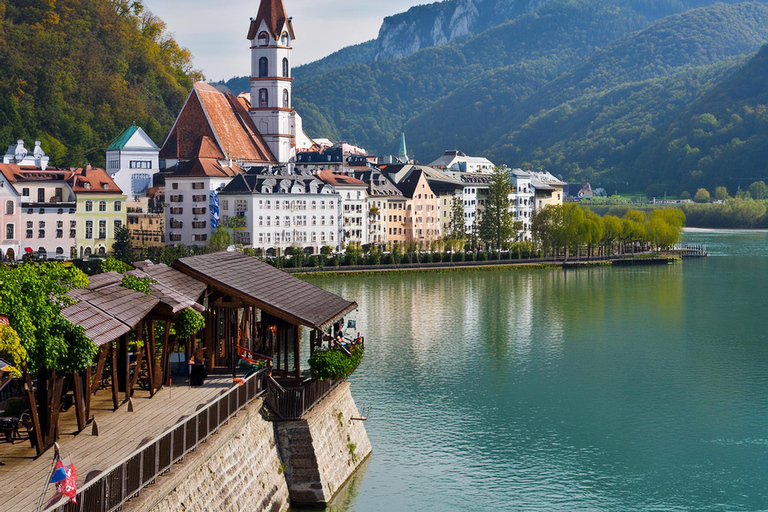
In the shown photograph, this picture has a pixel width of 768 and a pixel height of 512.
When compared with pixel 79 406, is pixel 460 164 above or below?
above

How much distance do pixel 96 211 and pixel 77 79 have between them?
38315 millimetres

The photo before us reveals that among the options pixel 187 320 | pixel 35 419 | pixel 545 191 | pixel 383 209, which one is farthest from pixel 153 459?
pixel 545 191

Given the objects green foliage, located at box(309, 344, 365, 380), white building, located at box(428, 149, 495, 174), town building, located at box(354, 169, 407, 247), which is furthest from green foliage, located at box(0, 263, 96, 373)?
white building, located at box(428, 149, 495, 174)

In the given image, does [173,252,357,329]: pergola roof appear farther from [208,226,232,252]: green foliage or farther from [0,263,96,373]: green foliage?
[208,226,232,252]: green foliage

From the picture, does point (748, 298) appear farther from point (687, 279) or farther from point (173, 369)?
point (173, 369)

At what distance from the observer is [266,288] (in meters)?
22.8

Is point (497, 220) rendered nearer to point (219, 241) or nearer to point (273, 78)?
point (273, 78)

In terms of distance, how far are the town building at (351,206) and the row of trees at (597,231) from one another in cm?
1777

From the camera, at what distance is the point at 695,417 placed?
32719mm

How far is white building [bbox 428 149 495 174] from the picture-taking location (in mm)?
147125

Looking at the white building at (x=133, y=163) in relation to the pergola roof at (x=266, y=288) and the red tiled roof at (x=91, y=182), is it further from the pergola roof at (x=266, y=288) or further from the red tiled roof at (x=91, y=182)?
the pergola roof at (x=266, y=288)

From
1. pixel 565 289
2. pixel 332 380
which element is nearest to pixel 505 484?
pixel 332 380

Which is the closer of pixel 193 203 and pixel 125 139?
pixel 193 203

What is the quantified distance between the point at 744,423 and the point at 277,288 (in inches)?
629
